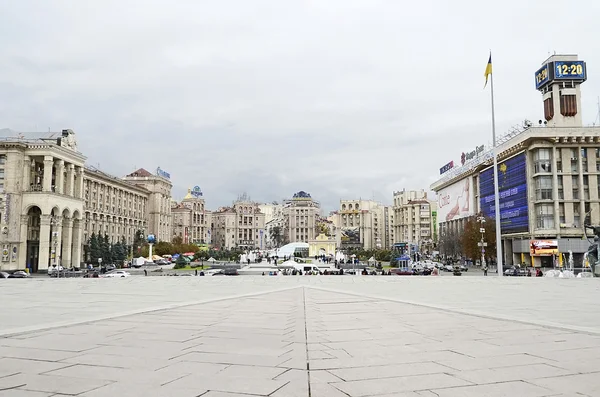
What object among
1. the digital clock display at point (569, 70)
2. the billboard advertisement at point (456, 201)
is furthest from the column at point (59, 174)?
the billboard advertisement at point (456, 201)

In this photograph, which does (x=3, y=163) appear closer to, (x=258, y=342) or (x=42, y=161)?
(x=42, y=161)

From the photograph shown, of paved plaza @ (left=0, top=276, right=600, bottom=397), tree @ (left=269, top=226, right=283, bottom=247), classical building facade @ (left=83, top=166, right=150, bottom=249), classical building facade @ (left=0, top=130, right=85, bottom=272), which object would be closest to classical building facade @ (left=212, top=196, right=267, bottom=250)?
tree @ (left=269, top=226, right=283, bottom=247)

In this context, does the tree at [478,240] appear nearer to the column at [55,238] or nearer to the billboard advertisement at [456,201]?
the billboard advertisement at [456,201]

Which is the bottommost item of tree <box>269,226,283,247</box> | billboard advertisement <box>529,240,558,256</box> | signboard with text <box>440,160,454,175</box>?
billboard advertisement <box>529,240,558,256</box>

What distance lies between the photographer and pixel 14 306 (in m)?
14.3

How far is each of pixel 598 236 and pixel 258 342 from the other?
3648 cm

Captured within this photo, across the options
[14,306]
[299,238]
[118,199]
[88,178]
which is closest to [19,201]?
[88,178]

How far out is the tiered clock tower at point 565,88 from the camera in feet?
238

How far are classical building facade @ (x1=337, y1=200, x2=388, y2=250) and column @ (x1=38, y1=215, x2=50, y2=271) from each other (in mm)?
122675

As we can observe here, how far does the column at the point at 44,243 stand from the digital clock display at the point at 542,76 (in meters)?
81.1

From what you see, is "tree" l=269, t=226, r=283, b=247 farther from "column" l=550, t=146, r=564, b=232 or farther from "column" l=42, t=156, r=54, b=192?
"column" l=550, t=146, r=564, b=232

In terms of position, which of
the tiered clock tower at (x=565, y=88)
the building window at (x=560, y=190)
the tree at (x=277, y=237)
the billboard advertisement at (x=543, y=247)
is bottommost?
the billboard advertisement at (x=543, y=247)

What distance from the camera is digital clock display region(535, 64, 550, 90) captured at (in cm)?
7442

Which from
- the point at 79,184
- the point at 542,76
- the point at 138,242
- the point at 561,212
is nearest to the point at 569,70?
the point at 542,76
